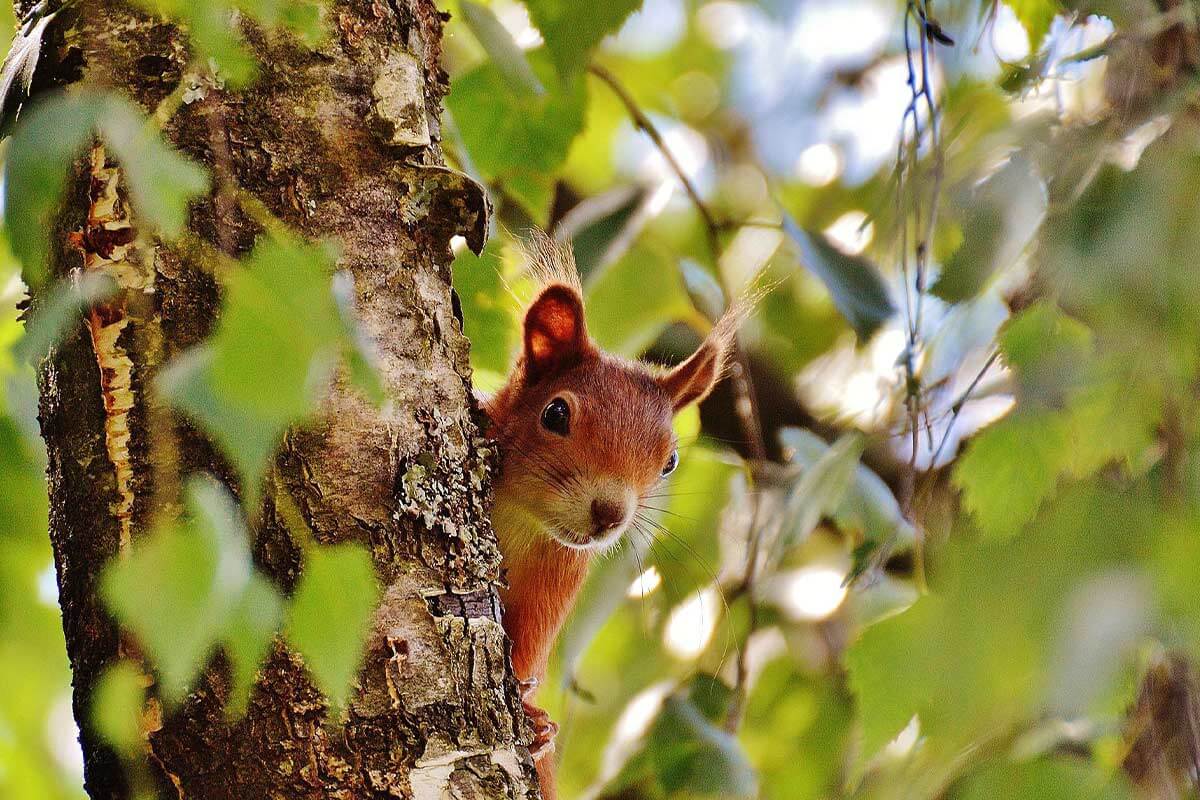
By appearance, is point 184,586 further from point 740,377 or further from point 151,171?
point 740,377

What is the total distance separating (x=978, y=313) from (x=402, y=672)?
0.84 m

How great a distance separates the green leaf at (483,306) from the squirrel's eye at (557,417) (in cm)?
32

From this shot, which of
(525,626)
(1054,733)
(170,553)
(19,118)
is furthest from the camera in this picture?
(525,626)

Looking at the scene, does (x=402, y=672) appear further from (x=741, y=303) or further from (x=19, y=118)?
(x=741, y=303)

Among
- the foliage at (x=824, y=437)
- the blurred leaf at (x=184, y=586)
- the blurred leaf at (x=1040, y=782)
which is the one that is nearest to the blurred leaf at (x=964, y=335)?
the foliage at (x=824, y=437)

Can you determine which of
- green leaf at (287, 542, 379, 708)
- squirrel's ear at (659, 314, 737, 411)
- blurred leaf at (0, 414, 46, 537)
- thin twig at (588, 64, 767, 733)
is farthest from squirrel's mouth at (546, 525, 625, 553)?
green leaf at (287, 542, 379, 708)

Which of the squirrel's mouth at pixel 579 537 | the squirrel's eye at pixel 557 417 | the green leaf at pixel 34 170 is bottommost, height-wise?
the squirrel's mouth at pixel 579 537

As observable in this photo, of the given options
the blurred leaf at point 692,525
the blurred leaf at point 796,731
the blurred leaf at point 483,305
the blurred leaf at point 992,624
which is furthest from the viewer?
the blurred leaf at point 692,525

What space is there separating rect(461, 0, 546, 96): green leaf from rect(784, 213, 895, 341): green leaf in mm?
475

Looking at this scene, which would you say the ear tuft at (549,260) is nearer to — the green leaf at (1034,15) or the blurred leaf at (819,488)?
the blurred leaf at (819,488)

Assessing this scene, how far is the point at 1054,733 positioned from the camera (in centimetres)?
112

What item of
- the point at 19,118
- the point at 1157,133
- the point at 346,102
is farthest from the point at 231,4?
the point at 1157,133

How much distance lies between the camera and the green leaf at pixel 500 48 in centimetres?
121

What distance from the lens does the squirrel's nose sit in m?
1.73
